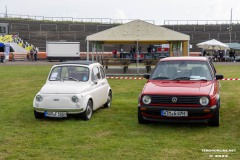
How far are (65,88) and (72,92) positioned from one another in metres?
0.29

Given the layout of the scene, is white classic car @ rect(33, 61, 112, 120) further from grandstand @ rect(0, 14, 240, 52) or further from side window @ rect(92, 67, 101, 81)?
grandstand @ rect(0, 14, 240, 52)

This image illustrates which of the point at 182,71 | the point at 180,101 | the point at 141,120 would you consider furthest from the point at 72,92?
the point at 182,71

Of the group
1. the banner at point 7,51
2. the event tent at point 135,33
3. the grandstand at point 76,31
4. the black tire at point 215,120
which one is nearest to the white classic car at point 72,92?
the black tire at point 215,120

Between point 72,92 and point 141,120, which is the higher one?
point 72,92

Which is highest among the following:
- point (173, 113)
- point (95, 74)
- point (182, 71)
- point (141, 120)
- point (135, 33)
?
point (135, 33)

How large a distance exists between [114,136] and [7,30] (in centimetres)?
5650

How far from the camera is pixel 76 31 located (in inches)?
2601

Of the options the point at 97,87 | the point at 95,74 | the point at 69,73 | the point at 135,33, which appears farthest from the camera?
the point at 135,33

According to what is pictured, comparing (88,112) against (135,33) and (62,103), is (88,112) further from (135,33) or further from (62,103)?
(135,33)

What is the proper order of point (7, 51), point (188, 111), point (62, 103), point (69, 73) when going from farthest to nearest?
1. point (7, 51)
2. point (69, 73)
3. point (62, 103)
4. point (188, 111)

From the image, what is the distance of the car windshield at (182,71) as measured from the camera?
9.88 meters

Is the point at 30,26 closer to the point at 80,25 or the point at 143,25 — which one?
the point at 80,25

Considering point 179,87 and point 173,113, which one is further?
point 179,87

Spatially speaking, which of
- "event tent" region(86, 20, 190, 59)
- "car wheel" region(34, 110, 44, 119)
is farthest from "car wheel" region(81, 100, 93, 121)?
"event tent" region(86, 20, 190, 59)
